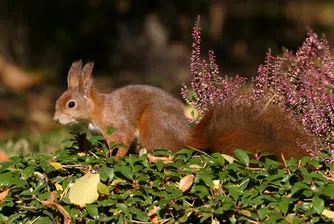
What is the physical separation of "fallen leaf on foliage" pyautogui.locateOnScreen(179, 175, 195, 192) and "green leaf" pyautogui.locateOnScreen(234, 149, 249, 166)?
0.22 metres

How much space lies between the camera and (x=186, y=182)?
2.93 metres

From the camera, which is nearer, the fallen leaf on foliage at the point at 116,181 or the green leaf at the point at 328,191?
the green leaf at the point at 328,191

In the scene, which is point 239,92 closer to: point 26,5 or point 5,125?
point 5,125

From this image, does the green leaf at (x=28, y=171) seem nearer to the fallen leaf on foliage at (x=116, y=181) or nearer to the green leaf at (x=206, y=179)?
the fallen leaf on foliage at (x=116, y=181)

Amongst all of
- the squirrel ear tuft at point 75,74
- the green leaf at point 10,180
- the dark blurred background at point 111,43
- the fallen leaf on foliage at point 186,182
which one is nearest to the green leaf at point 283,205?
the fallen leaf on foliage at point 186,182

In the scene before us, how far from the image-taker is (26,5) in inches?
422

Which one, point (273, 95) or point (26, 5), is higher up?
point (26, 5)

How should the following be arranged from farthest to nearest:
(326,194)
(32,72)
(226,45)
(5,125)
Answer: (226,45) < (32,72) < (5,125) < (326,194)

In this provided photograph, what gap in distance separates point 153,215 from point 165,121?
829 millimetres

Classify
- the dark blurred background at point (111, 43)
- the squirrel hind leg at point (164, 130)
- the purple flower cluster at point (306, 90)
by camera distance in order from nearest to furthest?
the purple flower cluster at point (306, 90) < the squirrel hind leg at point (164, 130) < the dark blurred background at point (111, 43)

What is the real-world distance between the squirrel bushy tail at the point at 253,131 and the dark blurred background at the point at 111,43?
5.62 meters

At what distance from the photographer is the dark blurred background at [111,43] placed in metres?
10.2

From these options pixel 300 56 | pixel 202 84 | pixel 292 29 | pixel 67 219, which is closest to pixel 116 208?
pixel 67 219

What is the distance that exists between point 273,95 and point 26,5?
→ 25.6 ft
